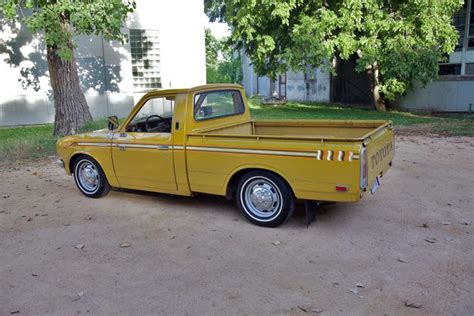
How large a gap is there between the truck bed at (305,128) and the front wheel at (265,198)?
31.0 inches

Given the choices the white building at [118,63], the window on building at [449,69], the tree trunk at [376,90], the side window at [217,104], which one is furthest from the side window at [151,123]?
the window on building at [449,69]

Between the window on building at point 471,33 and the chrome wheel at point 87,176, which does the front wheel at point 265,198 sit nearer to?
the chrome wheel at point 87,176

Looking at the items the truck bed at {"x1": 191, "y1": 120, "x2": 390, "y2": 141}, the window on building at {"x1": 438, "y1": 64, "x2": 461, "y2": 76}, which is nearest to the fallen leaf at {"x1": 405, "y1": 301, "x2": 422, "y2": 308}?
the truck bed at {"x1": 191, "y1": 120, "x2": 390, "y2": 141}

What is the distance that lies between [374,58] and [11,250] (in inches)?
500

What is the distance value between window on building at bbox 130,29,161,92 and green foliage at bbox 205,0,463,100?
146 inches

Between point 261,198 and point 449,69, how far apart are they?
592 inches

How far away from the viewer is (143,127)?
596 cm

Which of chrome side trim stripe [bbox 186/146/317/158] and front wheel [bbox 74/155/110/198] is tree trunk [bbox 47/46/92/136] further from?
chrome side trim stripe [bbox 186/146/317/158]

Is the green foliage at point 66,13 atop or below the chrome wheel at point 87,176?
atop

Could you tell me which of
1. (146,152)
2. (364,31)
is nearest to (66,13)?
(146,152)

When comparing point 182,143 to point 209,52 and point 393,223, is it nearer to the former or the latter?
point 393,223

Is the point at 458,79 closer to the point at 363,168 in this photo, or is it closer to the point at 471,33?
the point at 471,33

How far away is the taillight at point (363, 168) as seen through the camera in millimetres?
4195

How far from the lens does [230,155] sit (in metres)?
4.88
